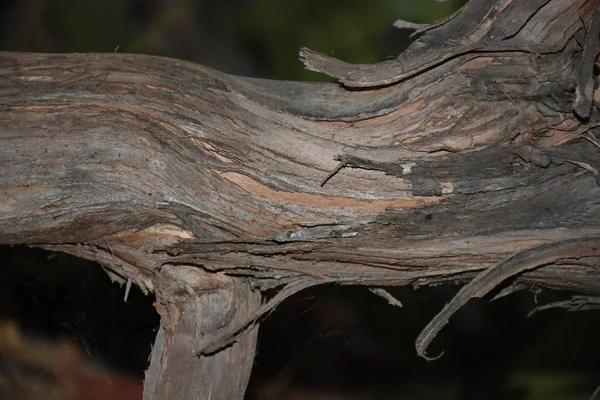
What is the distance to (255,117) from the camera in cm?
149

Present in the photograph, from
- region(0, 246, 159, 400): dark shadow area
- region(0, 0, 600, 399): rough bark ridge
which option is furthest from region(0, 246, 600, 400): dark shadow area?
region(0, 0, 600, 399): rough bark ridge

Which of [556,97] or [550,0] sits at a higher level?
[550,0]

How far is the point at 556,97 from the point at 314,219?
57 centimetres

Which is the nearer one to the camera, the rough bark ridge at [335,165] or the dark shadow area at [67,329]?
the rough bark ridge at [335,165]

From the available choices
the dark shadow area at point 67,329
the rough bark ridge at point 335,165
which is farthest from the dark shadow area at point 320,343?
the rough bark ridge at point 335,165

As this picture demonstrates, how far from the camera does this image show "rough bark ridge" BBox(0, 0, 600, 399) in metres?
1.42

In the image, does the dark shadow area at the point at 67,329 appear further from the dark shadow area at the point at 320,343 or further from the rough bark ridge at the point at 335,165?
the rough bark ridge at the point at 335,165

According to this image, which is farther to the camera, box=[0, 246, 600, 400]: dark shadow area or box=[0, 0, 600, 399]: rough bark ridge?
box=[0, 246, 600, 400]: dark shadow area

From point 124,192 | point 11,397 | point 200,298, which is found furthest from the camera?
point 11,397

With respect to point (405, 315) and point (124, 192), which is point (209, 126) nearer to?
point (124, 192)

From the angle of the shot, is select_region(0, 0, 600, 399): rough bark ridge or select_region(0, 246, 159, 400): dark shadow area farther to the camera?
select_region(0, 246, 159, 400): dark shadow area

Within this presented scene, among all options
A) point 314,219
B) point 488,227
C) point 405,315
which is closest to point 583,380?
point 405,315

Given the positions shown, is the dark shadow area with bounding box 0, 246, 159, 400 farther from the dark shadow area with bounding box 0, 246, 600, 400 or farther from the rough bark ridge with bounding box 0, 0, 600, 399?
the rough bark ridge with bounding box 0, 0, 600, 399

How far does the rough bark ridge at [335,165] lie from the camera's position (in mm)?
1418
